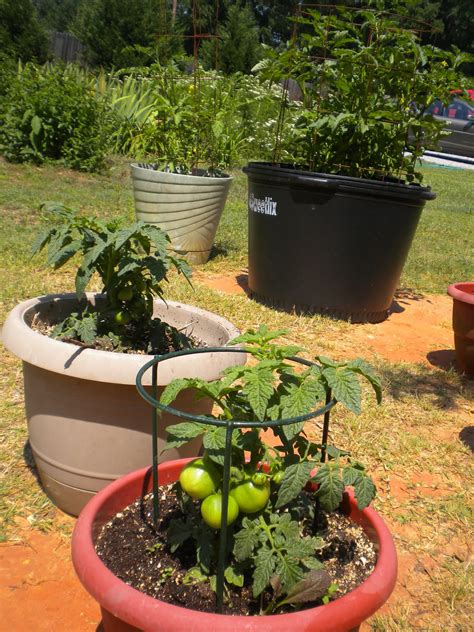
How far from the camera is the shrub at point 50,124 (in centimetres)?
721

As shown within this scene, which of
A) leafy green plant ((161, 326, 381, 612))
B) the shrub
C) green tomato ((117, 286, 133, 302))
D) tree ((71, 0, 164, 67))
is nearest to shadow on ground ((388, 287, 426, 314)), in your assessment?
green tomato ((117, 286, 133, 302))

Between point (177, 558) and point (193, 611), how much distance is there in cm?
32

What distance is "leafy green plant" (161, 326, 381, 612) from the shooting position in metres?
1.12

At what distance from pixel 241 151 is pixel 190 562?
835 cm

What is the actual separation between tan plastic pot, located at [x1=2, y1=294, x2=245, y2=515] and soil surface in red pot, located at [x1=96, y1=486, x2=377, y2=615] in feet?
1.05

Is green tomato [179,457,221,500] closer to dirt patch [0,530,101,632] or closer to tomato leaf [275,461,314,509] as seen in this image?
tomato leaf [275,461,314,509]

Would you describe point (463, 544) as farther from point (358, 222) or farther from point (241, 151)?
point (241, 151)

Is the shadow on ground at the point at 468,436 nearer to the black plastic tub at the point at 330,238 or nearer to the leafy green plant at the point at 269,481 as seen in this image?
the black plastic tub at the point at 330,238

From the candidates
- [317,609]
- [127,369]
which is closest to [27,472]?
[127,369]

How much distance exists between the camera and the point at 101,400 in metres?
1.68

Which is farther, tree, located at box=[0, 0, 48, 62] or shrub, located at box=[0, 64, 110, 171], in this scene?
tree, located at box=[0, 0, 48, 62]

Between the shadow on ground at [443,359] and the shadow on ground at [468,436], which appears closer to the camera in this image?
the shadow on ground at [468,436]

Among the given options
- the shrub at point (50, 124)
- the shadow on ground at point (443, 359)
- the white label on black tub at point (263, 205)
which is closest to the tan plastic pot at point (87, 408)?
the shadow on ground at point (443, 359)

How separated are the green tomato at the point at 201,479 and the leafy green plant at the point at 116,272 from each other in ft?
2.25
